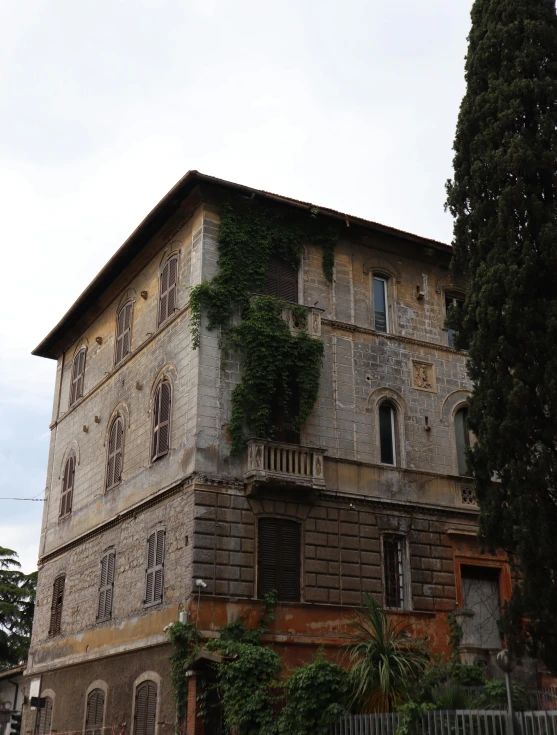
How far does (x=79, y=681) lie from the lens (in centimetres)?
2594

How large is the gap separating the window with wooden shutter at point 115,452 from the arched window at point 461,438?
30.8 ft

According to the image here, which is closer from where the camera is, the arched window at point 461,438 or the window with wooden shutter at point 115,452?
the arched window at point 461,438

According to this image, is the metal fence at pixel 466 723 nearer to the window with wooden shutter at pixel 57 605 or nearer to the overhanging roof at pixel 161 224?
the overhanging roof at pixel 161 224

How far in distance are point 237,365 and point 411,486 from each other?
5627 mm

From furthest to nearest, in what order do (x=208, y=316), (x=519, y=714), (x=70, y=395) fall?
(x=70, y=395) < (x=208, y=316) < (x=519, y=714)

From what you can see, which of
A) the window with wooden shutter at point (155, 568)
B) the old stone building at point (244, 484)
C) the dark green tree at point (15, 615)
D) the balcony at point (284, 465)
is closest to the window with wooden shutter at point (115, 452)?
the old stone building at point (244, 484)

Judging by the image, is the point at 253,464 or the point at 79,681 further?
the point at 79,681

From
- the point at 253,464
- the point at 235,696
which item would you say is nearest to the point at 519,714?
the point at 235,696

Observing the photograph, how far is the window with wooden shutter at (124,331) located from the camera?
28062mm

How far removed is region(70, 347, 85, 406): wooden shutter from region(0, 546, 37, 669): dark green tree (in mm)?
20241

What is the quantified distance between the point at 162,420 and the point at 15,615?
29.3 m

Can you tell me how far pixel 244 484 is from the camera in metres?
22.3

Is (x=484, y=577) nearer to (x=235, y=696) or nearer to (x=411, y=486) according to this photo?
(x=411, y=486)

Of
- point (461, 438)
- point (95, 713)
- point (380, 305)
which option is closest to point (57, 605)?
point (95, 713)
